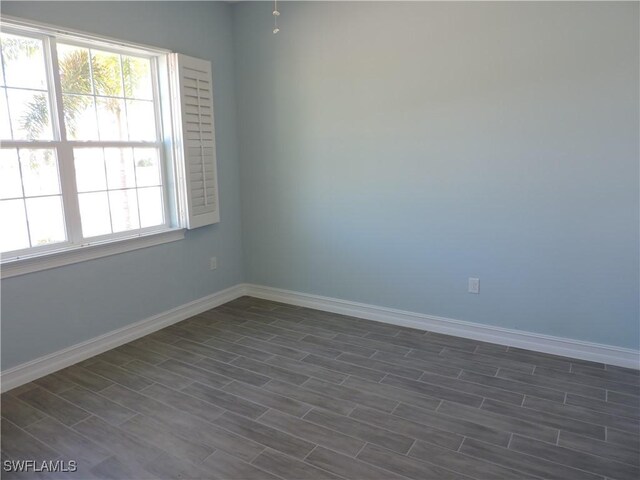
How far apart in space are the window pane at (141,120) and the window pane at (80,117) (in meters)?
0.30

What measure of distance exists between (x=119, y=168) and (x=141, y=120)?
0.44 m

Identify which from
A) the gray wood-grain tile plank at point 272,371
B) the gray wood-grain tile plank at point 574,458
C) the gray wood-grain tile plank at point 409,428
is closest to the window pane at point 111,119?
the gray wood-grain tile plank at point 272,371

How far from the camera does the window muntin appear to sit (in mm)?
2734

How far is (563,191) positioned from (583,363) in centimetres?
115

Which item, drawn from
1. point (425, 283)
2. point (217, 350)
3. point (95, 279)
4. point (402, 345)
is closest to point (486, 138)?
point (425, 283)

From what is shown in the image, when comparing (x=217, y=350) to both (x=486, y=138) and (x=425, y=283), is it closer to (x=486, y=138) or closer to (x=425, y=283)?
(x=425, y=283)

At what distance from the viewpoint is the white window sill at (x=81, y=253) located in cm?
273

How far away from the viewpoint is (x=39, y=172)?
2857 millimetres

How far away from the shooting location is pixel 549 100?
292 cm

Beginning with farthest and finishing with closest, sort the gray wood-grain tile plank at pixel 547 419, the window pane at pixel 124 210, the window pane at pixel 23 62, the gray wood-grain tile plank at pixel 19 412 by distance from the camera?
the window pane at pixel 124 210, the window pane at pixel 23 62, the gray wood-grain tile plank at pixel 19 412, the gray wood-grain tile plank at pixel 547 419

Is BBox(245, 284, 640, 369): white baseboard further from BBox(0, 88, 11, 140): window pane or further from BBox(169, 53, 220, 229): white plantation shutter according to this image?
BBox(0, 88, 11, 140): window pane

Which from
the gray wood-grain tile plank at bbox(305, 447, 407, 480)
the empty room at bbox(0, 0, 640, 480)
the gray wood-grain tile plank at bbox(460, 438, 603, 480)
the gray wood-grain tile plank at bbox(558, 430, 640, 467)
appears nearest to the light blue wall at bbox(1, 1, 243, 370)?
the empty room at bbox(0, 0, 640, 480)

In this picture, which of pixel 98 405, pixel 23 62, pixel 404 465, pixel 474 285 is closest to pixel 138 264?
pixel 98 405

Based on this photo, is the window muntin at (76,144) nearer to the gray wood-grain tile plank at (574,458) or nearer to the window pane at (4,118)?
the window pane at (4,118)
